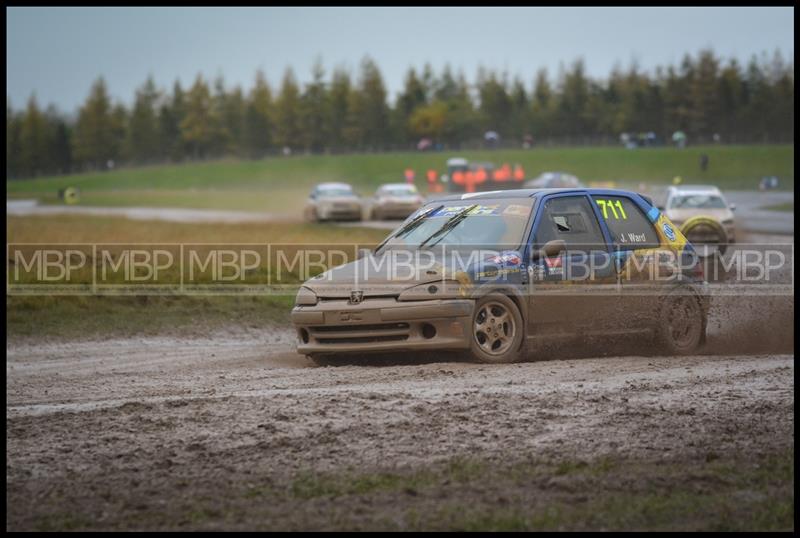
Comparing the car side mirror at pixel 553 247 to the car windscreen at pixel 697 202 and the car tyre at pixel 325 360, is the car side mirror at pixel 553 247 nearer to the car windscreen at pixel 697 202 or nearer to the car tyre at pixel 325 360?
the car tyre at pixel 325 360

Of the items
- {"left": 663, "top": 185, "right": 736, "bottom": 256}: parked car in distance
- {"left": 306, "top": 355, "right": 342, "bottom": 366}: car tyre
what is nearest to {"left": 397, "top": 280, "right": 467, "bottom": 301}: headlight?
{"left": 306, "top": 355, "right": 342, "bottom": 366}: car tyre

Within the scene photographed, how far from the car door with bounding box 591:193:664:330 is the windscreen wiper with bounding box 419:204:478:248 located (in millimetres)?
1128

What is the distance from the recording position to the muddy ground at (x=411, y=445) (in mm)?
5000

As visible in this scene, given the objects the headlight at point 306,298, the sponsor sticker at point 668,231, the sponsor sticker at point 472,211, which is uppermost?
the sponsor sticker at point 472,211

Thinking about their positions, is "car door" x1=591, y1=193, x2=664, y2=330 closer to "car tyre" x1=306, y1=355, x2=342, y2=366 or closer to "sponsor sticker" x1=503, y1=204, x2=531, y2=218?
"sponsor sticker" x1=503, y1=204, x2=531, y2=218

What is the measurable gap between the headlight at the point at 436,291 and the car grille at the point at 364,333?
0.24 m

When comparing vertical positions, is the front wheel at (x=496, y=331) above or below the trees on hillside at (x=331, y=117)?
below

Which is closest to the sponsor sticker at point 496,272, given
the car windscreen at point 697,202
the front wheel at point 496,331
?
the front wheel at point 496,331

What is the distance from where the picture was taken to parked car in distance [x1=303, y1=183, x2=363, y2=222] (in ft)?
114

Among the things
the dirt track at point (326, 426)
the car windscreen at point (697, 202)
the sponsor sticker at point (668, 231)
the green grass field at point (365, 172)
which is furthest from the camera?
the green grass field at point (365, 172)

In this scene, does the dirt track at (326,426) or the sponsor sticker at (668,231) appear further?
the sponsor sticker at (668,231)

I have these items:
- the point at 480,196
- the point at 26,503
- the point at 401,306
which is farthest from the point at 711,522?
the point at 480,196

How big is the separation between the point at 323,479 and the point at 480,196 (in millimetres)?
5048

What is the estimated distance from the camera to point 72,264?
18.8 meters
